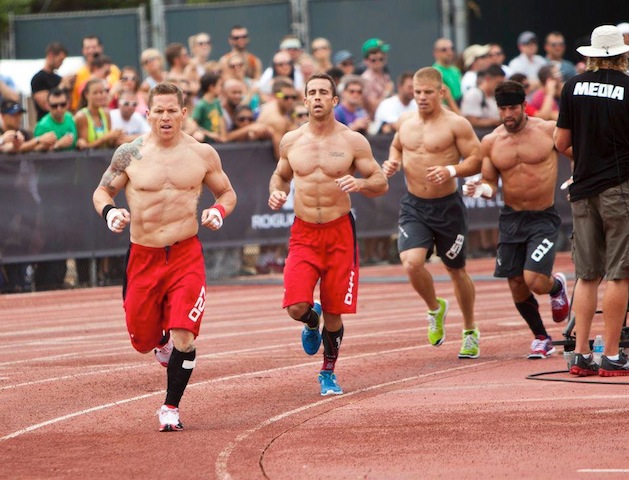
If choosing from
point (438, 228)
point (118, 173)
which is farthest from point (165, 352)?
point (438, 228)

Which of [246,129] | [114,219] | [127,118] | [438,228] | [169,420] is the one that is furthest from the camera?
[246,129]

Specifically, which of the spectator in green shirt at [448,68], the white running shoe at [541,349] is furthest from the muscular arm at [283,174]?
the spectator in green shirt at [448,68]

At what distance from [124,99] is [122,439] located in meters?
10.7

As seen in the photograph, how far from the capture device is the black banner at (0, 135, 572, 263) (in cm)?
1850

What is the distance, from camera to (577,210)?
1052cm

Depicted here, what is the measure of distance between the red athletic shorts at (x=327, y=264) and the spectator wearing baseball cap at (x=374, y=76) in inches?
429

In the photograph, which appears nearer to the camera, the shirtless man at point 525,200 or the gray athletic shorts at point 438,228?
the shirtless man at point 525,200

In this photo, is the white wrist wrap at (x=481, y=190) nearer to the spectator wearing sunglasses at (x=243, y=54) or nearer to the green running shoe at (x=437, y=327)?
the green running shoe at (x=437, y=327)

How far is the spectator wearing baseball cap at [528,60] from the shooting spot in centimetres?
2312

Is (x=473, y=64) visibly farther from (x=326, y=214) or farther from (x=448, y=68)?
(x=326, y=214)

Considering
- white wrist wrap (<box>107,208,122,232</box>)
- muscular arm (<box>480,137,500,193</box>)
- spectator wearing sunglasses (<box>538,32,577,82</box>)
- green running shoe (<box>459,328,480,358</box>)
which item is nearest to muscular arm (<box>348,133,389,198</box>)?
muscular arm (<box>480,137,500,193</box>)

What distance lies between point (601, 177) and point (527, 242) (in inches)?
85.8

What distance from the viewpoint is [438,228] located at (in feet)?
41.6

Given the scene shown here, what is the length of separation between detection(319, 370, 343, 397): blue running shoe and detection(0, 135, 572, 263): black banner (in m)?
8.90
